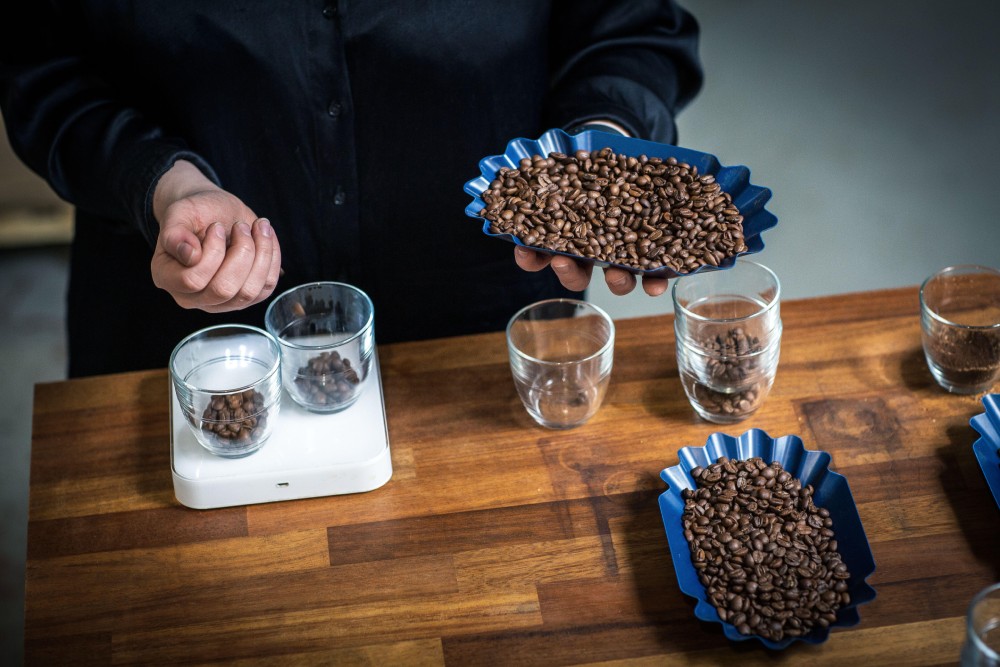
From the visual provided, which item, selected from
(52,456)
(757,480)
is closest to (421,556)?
(757,480)

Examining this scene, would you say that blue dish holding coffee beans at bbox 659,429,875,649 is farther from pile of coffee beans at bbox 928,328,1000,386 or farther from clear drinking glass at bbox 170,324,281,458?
clear drinking glass at bbox 170,324,281,458

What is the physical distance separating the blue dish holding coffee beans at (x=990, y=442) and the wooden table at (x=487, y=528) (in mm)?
33

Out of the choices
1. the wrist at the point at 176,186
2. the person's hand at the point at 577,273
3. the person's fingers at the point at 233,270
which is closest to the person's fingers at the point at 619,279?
the person's hand at the point at 577,273

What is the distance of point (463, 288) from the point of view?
190cm

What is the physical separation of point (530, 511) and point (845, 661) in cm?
44

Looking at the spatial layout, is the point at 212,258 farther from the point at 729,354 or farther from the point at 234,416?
the point at 729,354

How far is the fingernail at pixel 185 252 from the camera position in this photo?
1.36 metres

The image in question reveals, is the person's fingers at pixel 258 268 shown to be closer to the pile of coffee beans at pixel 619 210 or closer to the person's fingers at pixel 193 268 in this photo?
the person's fingers at pixel 193 268

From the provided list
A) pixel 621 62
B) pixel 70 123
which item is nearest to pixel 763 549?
pixel 621 62

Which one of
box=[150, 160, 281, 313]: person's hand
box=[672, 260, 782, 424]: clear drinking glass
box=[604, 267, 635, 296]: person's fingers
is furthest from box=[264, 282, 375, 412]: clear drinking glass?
box=[672, 260, 782, 424]: clear drinking glass

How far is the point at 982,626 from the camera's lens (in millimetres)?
1100

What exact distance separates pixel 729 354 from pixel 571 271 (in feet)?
0.82

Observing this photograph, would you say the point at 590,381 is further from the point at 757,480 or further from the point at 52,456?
the point at 52,456

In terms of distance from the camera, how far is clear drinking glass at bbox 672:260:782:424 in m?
1.46
